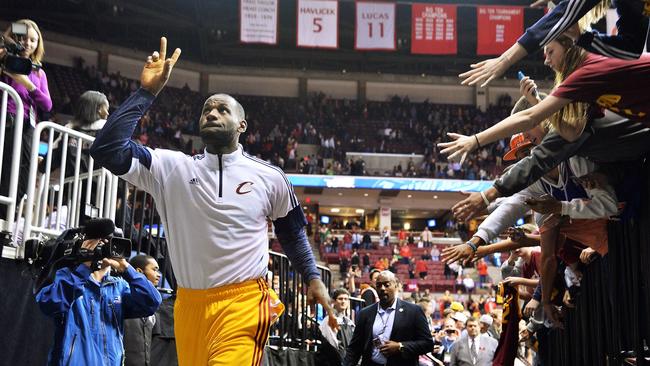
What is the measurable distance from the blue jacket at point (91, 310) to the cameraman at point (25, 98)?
896mm

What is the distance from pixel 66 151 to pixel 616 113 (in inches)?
164

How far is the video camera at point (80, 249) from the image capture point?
15.0 ft

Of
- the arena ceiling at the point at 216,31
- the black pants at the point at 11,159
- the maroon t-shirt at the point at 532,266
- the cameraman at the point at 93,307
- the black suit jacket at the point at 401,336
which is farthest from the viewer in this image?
the arena ceiling at the point at 216,31

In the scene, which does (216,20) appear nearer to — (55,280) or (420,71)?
(420,71)

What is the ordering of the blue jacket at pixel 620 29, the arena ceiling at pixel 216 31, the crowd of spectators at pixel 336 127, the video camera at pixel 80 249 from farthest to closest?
1. the crowd of spectators at pixel 336 127
2. the arena ceiling at pixel 216 31
3. the video camera at pixel 80 249
4. the blue jacket at pixel 620 29

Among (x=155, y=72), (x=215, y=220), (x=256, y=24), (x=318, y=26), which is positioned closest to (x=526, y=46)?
(x=215, y=220)

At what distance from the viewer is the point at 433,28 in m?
25.2

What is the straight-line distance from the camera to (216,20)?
3559 cm

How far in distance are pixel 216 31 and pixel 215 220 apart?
34.4 metres

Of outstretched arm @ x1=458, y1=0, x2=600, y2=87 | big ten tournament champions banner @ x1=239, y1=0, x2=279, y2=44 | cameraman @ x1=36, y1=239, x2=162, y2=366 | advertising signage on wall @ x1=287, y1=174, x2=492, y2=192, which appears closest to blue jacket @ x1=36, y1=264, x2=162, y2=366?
cameraman @ x1=36, y1=239, x2=162, y2=366

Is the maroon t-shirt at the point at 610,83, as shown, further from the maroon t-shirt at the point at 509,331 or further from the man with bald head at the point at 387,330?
the man with bald head at the point at 387,330

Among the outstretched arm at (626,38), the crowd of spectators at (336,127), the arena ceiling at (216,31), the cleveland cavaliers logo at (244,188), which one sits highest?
the arena ceiling at (216,31)

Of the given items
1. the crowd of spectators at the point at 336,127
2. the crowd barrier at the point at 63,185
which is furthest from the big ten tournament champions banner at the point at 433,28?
the crowd barrier at the point at 63,185

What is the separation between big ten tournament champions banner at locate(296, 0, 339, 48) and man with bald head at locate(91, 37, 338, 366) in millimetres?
20768
